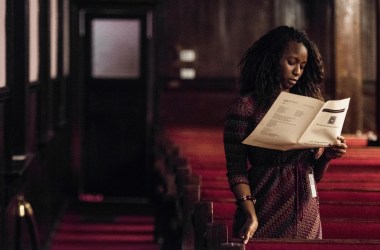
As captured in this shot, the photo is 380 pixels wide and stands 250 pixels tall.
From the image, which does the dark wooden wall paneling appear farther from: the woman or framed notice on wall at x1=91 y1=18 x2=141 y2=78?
the woman

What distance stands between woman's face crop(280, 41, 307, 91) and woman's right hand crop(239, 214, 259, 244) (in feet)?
1.57

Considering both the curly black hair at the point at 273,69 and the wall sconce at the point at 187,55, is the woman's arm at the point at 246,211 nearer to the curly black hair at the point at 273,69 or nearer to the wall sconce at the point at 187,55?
the curly black hair at the point at 273,69

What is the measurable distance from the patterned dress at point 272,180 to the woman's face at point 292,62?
0.16 meters

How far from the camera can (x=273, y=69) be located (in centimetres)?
283

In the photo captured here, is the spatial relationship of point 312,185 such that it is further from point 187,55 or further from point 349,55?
point 187,55

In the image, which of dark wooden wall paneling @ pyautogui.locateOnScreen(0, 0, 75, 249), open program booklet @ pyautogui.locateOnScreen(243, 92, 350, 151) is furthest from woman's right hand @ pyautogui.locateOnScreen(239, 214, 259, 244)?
dark wooden wall paneling @ pyautogui.locateOnScreen(0, 0, 75, 249)

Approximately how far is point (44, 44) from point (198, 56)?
139 inches

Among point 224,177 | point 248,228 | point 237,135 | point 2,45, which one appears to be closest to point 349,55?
point 224,177

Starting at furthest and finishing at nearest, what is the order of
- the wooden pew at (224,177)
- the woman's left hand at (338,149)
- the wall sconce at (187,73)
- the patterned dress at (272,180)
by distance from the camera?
the wall sconce at (187,73), the wooden pew at (224,177), the patterned dress at (272,180), the woman's left hand at (338,149)

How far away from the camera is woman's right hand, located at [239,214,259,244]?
264 centimetres

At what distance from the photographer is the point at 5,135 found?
4691mm

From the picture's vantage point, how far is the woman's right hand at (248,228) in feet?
8.66

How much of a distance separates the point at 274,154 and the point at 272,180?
0.09m

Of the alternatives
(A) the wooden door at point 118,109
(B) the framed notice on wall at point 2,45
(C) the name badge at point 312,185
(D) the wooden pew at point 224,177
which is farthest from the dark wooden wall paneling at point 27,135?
(C) the name badge at point 312,185
